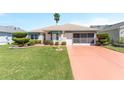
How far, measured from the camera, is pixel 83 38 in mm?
32500

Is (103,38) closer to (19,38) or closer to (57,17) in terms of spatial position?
(57,17)

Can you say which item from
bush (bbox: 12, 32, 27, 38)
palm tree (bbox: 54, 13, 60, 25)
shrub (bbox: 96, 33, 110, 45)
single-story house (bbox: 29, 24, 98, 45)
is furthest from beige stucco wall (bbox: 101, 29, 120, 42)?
bush (bbox: 12, 32, 27, 38)

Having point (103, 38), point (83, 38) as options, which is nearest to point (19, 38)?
point (83, 38)

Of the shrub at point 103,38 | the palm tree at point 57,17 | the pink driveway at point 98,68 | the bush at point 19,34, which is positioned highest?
the palm tree at point 57,17

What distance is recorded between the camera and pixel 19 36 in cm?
2712

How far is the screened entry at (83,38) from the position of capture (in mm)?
32344

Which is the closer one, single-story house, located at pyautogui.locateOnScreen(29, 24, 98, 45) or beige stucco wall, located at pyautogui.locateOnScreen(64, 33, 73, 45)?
single-story house, located at pyautogui.locateOnScreen(29, 24, 98, 45)

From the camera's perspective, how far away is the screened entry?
1273 inches

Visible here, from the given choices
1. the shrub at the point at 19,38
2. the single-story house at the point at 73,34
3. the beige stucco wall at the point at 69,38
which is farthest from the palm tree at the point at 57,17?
the shrub at the point at 19,38

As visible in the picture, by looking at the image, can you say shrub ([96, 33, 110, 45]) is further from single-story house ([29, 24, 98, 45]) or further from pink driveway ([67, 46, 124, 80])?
pink driveway ([67, 46, 124, 80])

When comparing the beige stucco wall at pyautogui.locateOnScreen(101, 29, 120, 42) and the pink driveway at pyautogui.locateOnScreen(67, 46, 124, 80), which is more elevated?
the beige stucco wall at pyautogui.locateOnScreen(101, 29, 120, 42)

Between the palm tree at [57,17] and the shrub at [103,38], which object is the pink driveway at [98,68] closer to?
the shrub at [103,38]
